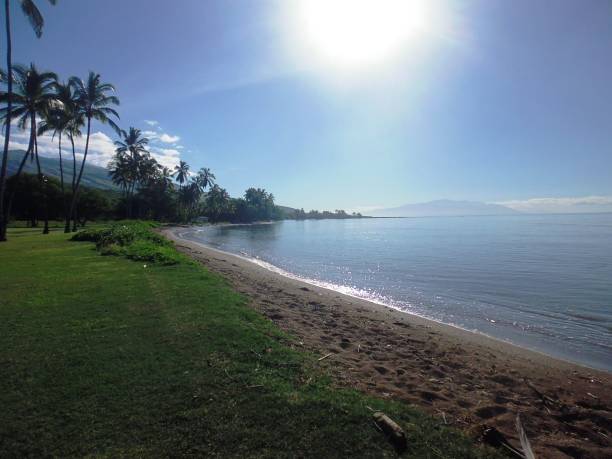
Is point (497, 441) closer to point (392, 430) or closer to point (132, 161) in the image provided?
point (392, 430)

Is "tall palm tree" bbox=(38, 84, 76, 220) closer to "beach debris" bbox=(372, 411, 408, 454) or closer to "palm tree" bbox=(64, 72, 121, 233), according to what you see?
"palm tree" bbox=(64, 72, 121, 233)

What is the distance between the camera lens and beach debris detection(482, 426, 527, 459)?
341 centimetres

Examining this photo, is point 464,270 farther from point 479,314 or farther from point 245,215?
point 245,215

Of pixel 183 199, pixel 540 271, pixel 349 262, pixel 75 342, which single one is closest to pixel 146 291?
pixel 75 342

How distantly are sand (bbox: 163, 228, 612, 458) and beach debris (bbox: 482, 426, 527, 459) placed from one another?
12 centimetres

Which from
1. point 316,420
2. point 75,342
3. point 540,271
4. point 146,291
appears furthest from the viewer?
point 540,271

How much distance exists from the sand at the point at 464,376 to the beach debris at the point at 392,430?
897 mm

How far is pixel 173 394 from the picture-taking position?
4012 millimetres

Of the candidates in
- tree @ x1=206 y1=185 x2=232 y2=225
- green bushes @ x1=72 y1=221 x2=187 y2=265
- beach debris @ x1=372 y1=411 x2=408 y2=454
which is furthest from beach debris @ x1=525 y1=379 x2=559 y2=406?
tree @ x1=206 y1=185 x2=232 y2=225

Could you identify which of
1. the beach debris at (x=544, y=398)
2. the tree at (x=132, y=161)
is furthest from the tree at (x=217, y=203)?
the beach debris at (x=544, y=398)

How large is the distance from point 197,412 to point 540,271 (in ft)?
70.1

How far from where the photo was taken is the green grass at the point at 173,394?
3260 mm

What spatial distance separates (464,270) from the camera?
64.5 feet

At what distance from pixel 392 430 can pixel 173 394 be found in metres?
2.67
